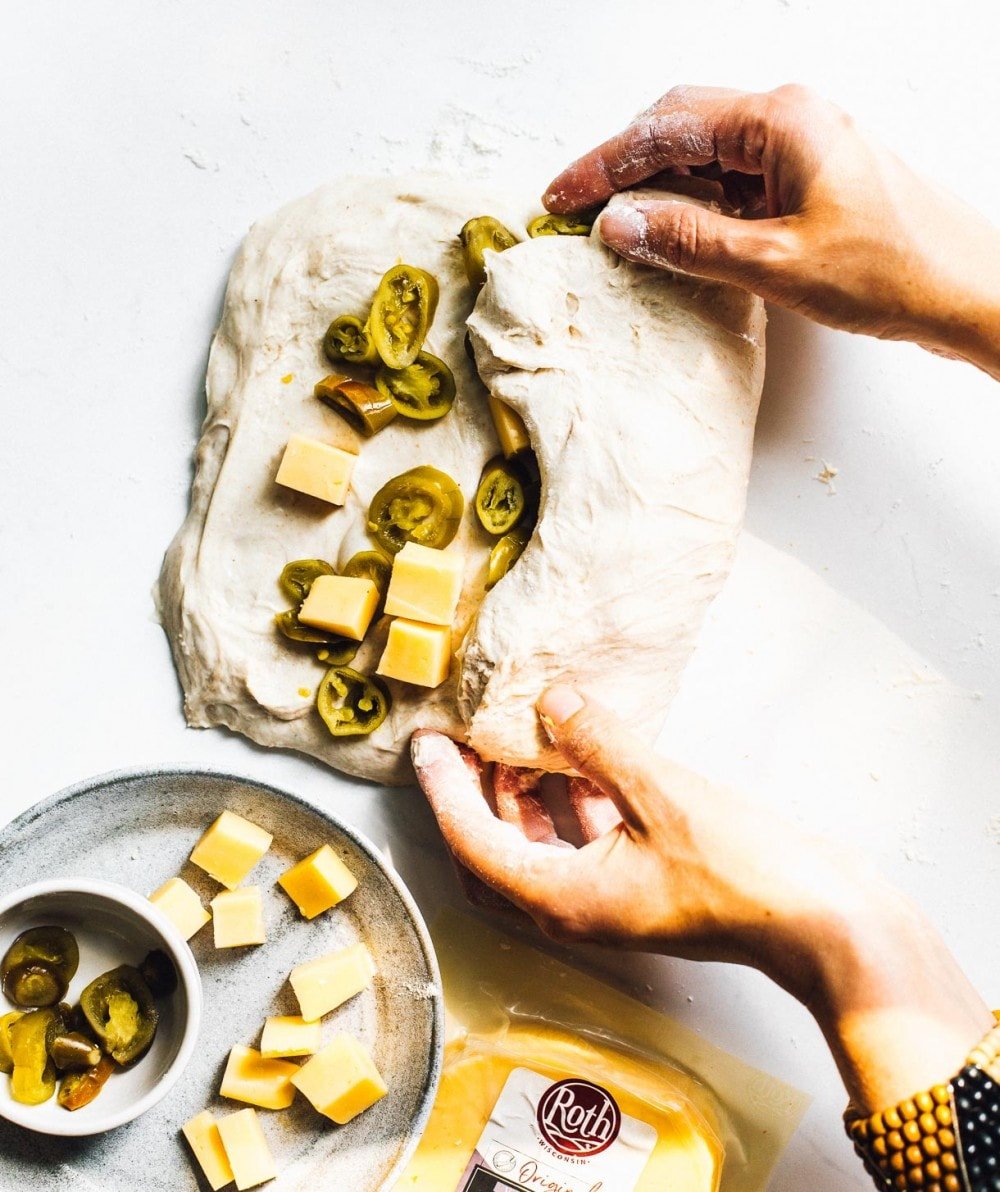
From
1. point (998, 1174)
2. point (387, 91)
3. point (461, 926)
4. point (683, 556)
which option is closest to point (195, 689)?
point (461, 926)

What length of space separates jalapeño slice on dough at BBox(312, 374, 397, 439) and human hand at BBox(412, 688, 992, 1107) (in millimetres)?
547

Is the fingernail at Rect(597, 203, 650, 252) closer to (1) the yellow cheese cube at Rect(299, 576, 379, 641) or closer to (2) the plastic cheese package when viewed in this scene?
(1) the yellow cheese cube at Rect(299, 576, 379, 641)

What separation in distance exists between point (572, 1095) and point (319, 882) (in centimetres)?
51

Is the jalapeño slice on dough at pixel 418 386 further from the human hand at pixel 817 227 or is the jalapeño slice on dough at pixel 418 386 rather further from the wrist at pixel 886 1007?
the wrist at pixel 886 1007

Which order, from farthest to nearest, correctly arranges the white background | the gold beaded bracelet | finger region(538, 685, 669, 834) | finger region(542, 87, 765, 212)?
the white background, finger region(542, 87, 765, 212), finger region(538, 685, 669, 834), the gold beaded bracelet

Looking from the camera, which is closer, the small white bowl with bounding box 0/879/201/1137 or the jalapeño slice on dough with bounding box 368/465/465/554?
the small white bowl with bounding box 0/879/201/1137

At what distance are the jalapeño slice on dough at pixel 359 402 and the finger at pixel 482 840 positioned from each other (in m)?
0.48

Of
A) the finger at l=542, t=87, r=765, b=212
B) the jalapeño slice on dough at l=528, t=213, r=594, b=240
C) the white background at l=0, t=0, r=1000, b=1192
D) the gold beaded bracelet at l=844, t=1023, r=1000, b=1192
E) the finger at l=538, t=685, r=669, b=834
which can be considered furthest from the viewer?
the white background at l=0, t=0, r=1000, b=1192

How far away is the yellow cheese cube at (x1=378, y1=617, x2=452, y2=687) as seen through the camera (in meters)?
1.47

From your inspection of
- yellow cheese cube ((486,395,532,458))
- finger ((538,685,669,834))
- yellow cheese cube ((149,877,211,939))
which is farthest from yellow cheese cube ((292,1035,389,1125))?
yellow cheese cube ((486,395,532,458))

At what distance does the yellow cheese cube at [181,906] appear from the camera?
151 centimetres

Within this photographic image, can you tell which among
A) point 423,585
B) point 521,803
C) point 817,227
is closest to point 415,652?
point 423,585

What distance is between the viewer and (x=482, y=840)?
57.2 inches

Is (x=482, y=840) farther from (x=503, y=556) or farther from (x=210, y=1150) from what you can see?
(x=210, y=1150)
